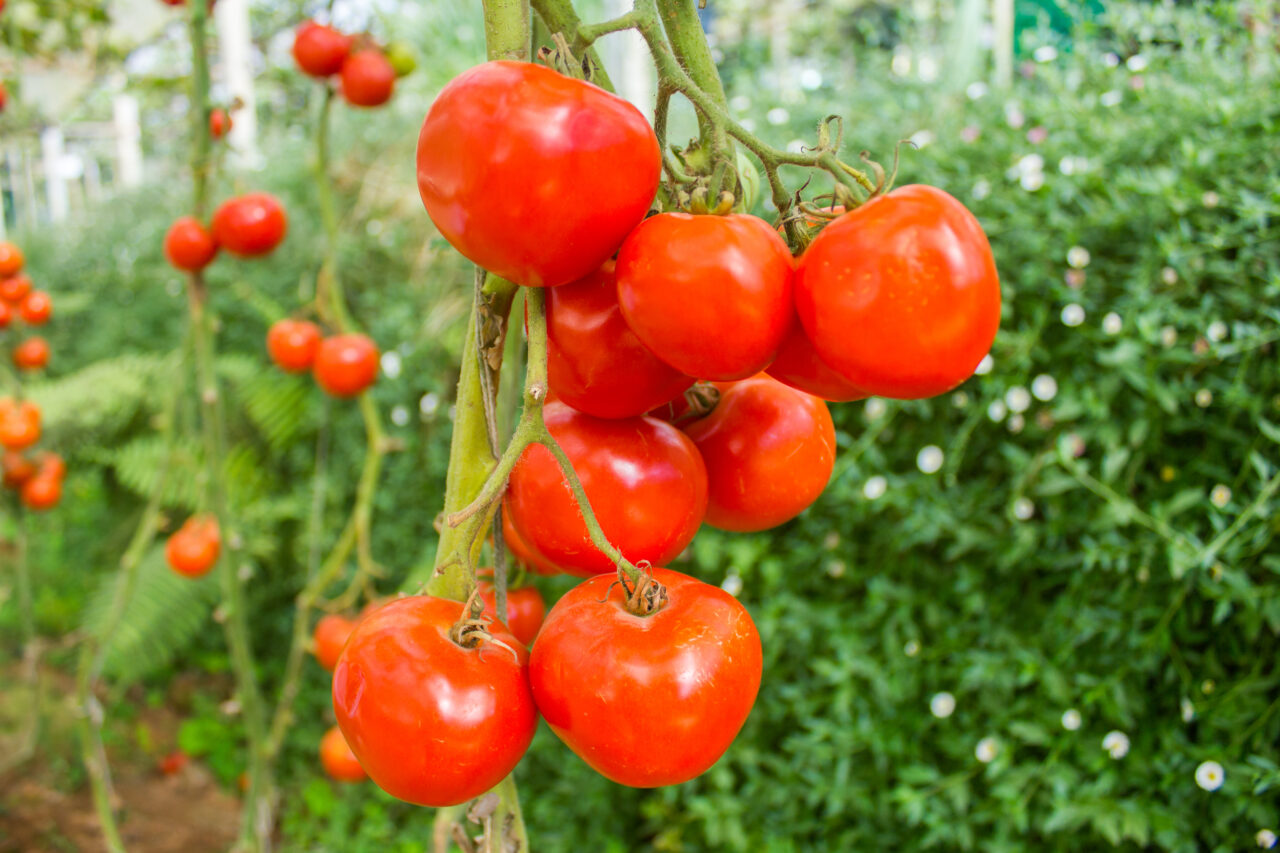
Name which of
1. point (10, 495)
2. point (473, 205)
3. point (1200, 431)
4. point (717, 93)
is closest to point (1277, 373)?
point (1200, 431)

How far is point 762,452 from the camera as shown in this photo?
453mm

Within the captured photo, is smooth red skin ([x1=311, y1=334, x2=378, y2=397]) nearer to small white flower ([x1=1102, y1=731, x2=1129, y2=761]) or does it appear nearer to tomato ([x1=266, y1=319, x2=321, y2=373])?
tomato ([x1=266, y1=319, x2=321, y2=373])

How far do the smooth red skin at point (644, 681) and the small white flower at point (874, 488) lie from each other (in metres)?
1.17

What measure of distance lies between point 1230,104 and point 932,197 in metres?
1.32

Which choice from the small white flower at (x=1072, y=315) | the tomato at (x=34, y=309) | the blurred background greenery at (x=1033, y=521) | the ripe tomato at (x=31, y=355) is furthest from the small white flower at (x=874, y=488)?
the ripe tomato at (x=31, y=355)

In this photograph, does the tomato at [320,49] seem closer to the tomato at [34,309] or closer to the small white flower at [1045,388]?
the tomato at [34,309]

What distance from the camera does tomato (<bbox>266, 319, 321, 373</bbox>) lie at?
1.57 meters

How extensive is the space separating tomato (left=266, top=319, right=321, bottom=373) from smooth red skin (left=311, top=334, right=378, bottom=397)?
0.24 feet

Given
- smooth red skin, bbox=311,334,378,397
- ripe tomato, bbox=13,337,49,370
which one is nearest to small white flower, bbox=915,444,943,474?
smooth red skin, bbox=311,334,378,397

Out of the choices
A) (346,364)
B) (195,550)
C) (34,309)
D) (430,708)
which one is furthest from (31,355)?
(430,708)

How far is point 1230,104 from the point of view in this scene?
1.31m

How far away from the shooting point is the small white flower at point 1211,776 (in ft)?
3.81

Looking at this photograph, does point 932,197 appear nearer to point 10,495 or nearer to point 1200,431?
point 1200,431

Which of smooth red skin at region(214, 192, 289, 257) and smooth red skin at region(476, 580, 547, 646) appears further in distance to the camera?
smooth red skin at region(214, 192, 289, 257)
